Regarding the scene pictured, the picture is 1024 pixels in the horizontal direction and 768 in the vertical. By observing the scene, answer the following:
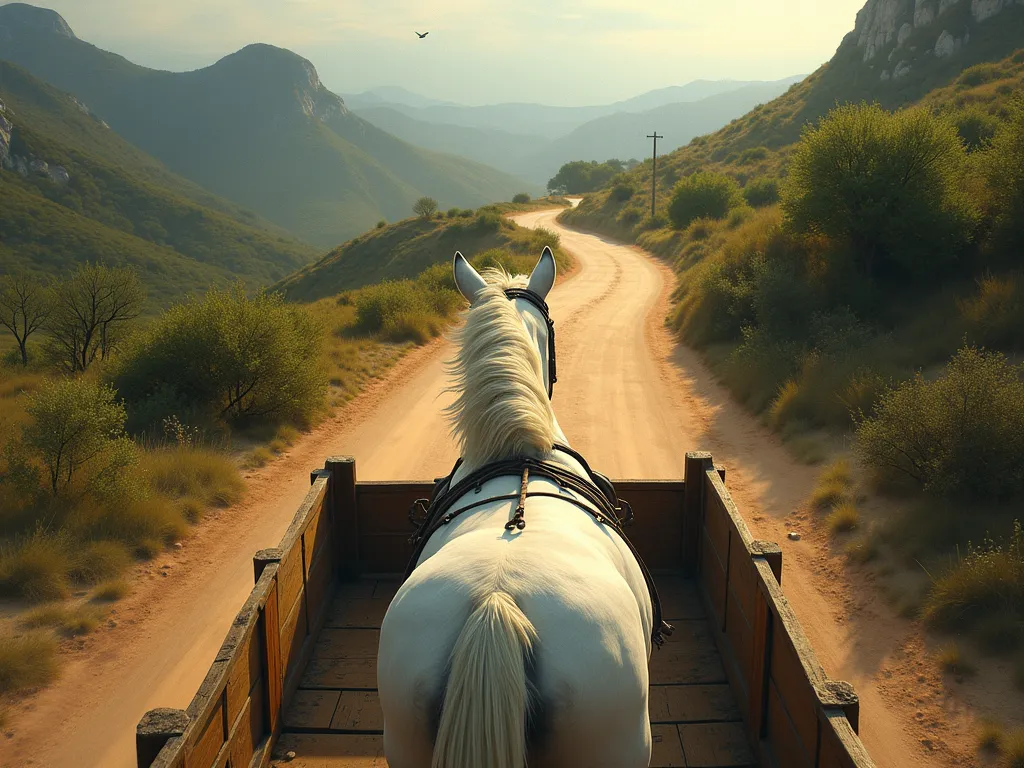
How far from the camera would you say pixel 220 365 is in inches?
435

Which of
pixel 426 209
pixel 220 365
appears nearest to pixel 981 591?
pixel 220 365

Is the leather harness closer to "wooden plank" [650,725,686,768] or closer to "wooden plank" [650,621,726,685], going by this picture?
"wooden plank" [650,725,686,768]

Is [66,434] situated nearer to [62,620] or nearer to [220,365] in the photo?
[62,620]

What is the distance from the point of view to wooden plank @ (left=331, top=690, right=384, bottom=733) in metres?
3.58

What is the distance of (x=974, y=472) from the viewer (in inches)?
274

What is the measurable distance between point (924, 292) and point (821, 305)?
1.67 metres

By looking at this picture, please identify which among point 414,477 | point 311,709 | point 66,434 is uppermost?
point 66,434

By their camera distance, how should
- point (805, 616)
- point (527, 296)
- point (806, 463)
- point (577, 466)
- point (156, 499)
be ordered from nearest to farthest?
point (577, 466) → point (527, 296) → point (805, 616) → point (156, 499) → point (806, 463)

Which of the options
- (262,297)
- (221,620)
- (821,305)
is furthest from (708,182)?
(221,620)

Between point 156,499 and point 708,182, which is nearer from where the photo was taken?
point 156,499

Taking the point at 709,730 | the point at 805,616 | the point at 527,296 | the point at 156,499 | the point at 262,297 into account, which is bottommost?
the point at 805,616

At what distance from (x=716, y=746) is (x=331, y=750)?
182 centimetres

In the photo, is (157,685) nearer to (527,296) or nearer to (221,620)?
(221,620)

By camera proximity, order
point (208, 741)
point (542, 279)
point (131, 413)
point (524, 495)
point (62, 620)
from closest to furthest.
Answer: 1. point (208, 741)
2. point (524, 495)
3. point (542, 279)
4. point (62, 620)
5. point (131, 413)
